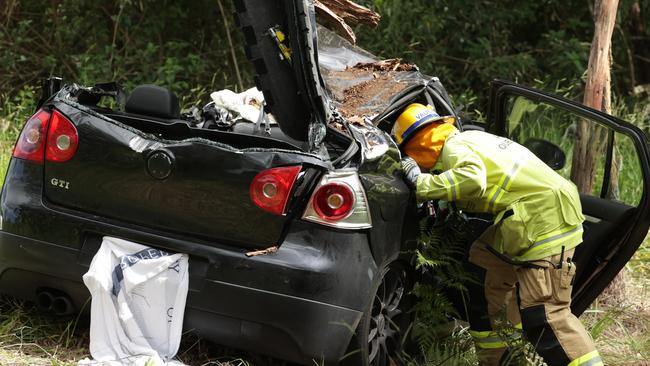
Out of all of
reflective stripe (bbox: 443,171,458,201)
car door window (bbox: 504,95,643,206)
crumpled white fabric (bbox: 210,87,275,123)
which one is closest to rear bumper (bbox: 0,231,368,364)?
reflective stripe (bbox: 443,171,458,201)

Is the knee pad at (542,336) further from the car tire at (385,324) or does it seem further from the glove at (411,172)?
the glove at (411,172)

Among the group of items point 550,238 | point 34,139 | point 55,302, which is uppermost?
point 34,139

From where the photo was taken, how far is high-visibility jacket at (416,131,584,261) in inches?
156

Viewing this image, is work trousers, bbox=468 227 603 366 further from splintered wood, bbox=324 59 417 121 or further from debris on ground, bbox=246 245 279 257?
debris on ground, bbox=246 245 279 257

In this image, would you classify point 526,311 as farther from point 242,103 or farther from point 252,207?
point 242,103

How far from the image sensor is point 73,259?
11.8ft

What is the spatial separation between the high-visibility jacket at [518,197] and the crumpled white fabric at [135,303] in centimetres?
115

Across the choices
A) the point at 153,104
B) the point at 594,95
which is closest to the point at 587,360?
the point at 594,95

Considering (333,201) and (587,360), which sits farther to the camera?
(587,360)

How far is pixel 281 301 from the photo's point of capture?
134 inches

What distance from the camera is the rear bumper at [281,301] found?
3.40 metres

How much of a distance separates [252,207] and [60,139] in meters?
0.89

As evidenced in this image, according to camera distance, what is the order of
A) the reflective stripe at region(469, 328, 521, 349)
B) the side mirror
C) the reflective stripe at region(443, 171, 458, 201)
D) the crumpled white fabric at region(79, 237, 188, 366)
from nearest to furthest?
the crumpled white fabric at region(79, 237, 188, 366) → the reflective stripe at region(443, 171, 458, 201) → the reflective stripe at region(469, 328, 521, 349) → the side mirror

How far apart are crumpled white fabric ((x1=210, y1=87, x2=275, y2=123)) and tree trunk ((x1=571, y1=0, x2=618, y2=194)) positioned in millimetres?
2006
